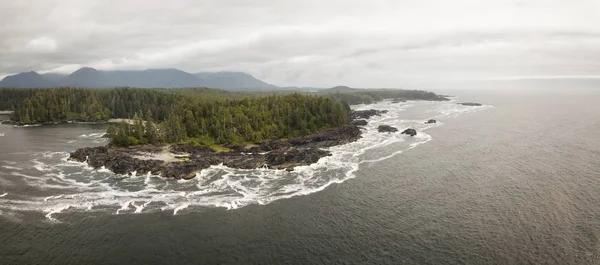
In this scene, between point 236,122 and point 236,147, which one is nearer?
point 236,147

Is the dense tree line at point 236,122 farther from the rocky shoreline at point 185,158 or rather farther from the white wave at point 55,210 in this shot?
the white wave at point 55,210

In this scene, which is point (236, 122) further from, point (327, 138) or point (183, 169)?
point (183, 169)

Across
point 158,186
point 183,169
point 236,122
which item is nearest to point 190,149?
point 183,169

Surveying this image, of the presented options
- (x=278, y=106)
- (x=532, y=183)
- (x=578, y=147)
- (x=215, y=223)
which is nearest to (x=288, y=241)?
(x=215, y=223)

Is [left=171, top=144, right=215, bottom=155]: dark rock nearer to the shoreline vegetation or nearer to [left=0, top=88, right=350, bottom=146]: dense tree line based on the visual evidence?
the shoreline vegetation

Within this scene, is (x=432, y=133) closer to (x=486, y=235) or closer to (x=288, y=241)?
(x=486, y=235)

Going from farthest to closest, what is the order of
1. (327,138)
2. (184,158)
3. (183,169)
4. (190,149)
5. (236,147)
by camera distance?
(327,138) → (236,147) → (190,149) → (184,158) → (183,169)

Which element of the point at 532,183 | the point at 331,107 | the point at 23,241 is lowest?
the point at 23,241
